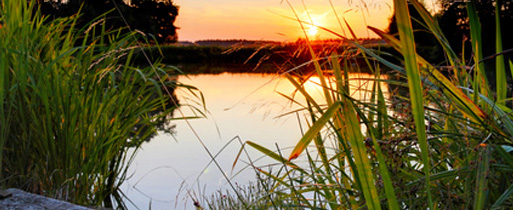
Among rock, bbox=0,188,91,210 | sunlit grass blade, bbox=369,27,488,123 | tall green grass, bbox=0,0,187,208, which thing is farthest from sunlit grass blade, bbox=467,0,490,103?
rock, bbox=0,188,91,210

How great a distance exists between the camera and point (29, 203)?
5.33 ft

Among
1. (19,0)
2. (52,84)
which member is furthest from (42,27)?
(52,84)

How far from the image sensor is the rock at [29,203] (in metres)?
1.59

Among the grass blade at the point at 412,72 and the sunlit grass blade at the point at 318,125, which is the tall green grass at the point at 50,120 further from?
the grass blade at the point at 412,72

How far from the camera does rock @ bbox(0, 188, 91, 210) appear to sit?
1.59 meters

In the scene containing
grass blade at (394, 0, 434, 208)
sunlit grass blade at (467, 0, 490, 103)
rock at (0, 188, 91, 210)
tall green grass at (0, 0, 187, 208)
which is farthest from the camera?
tall green grass at (0, 0, 187, 208)

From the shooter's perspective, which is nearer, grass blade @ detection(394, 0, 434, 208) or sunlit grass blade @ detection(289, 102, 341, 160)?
grass blade @ detection(394, 0, 434, 208)

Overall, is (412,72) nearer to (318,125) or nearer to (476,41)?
(318,125)

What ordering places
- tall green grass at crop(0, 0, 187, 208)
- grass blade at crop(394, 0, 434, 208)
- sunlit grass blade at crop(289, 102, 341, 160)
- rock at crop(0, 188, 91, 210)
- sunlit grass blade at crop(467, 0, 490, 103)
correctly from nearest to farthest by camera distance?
grass blade at crop(394, 0, 434, 208)
sunlit grass blade at crop(289, 102, 341, 160)
sunlit grass blade at crop(467, 0, 490, 103)
rock at crop(0, 188, 91, 210)
tall green grass at crop(0, 0, 187, 208)

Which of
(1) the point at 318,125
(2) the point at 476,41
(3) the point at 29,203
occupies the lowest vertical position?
(3) the point at 29,203

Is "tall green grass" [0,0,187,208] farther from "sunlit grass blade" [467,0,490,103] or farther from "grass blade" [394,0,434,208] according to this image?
"grass blade" [394,0,434,208]

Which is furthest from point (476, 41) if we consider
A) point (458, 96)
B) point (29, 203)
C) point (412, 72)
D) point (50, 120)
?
point (50, 120)

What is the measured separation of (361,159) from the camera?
862 millimetres

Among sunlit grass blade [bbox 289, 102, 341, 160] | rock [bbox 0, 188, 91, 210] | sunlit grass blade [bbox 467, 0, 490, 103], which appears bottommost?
rock [bbox 0, 188, 91, 210]
